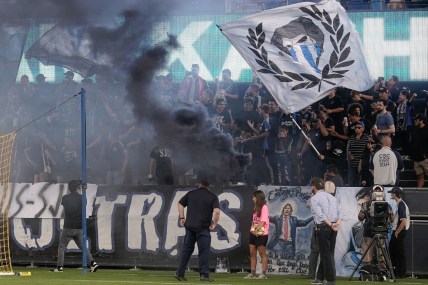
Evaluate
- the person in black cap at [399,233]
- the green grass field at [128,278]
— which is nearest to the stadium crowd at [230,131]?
the person in black cap at [399,233]

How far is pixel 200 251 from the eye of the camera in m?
22.6

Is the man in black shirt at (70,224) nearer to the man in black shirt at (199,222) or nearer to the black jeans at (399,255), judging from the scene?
the man in black shirt at (199,222)

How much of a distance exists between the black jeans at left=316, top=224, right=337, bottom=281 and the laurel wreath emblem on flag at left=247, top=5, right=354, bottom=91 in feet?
17.3

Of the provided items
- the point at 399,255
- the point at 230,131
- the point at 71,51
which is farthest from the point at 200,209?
the point at 71,51

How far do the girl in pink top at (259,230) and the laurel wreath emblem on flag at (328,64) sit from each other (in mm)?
2939

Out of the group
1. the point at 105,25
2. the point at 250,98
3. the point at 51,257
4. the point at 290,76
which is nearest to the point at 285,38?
the point at 290,76

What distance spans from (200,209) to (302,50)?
17.4 ft

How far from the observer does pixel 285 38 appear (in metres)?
26.3

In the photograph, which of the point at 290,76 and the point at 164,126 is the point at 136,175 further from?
the point at 290,76

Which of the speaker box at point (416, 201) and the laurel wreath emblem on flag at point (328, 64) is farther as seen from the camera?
the laurel wreath emblem on flag at point (328, 64)

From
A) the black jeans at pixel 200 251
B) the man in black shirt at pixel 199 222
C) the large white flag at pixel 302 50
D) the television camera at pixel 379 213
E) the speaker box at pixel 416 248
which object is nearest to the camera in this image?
the black jeans at pixel 200 251

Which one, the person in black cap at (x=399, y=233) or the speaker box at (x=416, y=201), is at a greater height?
the speaker box at (x=416, y=201)

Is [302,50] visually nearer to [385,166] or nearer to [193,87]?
[385,166]

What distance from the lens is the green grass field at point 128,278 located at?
21.8m
